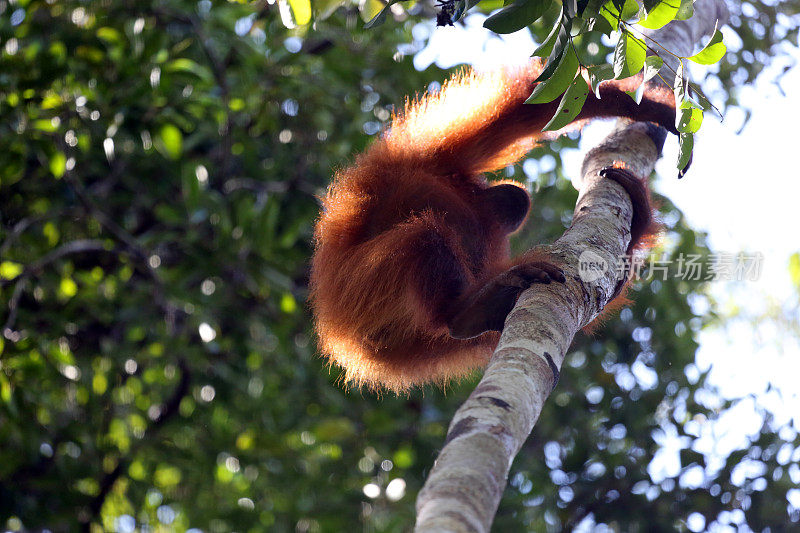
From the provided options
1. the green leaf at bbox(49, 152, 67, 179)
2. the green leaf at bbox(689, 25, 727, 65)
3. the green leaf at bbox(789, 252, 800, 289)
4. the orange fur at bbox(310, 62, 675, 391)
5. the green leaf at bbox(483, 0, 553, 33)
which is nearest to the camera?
the green leaf at bbox(483, 0, 553, 33)

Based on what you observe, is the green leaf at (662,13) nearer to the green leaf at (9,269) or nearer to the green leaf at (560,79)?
the green leaf at (560,79)

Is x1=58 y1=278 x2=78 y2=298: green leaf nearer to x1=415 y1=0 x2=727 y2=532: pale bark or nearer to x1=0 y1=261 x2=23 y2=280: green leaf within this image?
x1=0 y1=261 x2=23 y2=280: green leaf

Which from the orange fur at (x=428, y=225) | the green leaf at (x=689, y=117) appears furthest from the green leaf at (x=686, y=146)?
the orange fur at (x=428, y=225)

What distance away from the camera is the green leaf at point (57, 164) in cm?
355

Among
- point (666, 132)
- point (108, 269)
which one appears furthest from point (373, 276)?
point (108, 269)

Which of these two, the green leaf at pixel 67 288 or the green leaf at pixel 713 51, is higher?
the green leaf at pixel 713 51

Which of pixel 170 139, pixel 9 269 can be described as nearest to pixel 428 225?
pixel 170 139

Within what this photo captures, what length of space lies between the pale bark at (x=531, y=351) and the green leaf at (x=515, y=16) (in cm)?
64

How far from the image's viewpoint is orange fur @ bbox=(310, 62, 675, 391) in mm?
2457

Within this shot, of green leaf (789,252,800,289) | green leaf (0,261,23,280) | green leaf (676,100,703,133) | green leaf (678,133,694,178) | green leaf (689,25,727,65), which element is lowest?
green leaf (789,252,800,289)

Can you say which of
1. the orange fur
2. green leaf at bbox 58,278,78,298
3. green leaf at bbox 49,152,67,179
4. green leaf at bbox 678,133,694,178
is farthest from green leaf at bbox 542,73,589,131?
green leaf at bbox 58,278,78,298

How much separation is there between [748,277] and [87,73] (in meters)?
3.49

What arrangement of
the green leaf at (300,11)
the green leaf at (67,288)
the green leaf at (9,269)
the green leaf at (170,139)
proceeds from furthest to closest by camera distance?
1. the green leaf at (67,288)
2. the green leaf at (9,269)
3. the green leaf at (170,139)
4. the green leaf at (300,11)

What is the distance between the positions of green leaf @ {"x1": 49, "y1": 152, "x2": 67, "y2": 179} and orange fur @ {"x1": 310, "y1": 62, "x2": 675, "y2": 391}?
1.50 meters
